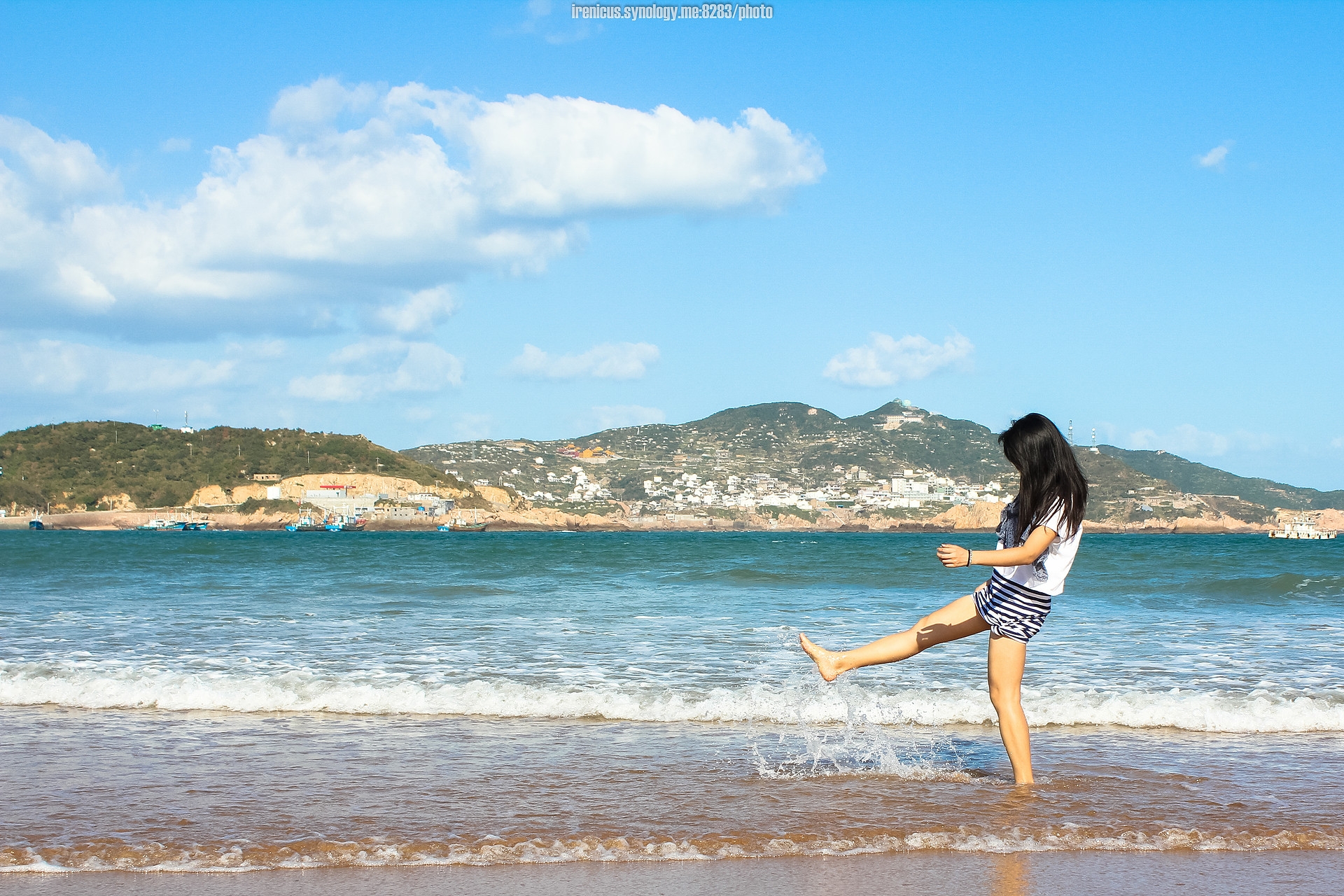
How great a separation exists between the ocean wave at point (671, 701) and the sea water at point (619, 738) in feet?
0.10

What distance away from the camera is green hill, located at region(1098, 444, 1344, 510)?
472 ft

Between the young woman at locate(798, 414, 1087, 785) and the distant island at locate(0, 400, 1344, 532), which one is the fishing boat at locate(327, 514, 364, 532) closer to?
the distant island at locate(0, 400, 1344, 532)

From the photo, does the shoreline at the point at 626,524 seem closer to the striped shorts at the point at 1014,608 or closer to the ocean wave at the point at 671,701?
the ocean wave at the point at 671,701

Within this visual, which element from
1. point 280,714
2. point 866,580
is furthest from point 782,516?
point 280,714

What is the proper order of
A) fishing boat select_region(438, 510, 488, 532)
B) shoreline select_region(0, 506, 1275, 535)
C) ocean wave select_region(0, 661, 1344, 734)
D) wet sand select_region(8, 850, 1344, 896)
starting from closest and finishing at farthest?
wet sand select_region(8, 850, 1344, 896) < ocean wave select_region(0, 661, 1344, 734) < shoreline select_region(0, 506, 1275, 535) < fishing boat select_region(438, 510, 488, 532)

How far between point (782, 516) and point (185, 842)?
442ft

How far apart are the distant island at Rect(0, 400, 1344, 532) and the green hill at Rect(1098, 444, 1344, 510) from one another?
0.43 m

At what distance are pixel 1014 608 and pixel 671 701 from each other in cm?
348

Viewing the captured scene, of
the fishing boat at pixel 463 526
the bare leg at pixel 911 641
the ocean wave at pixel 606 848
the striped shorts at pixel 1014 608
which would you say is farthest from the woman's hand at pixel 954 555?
the fishing boat at pixel 463 526

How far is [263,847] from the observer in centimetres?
413

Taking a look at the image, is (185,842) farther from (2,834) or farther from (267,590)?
(267,590)

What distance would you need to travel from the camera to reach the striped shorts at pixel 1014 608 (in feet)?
15.5

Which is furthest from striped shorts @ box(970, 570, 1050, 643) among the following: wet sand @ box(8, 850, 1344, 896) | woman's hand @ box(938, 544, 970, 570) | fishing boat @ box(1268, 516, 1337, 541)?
fishing boat @ box(1268, 516, 1337, 541)

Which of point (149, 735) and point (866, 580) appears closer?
point (149, 735)
